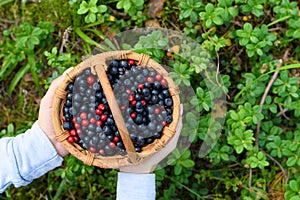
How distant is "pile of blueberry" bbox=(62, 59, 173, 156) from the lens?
2.32 m

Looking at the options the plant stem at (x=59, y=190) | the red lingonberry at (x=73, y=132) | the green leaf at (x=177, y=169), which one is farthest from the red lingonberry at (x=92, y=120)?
the plant stem at (x=59, y=190)

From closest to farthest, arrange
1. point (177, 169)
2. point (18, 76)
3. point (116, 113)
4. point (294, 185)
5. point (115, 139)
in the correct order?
point (116, 113), point (115, 139), point (294, 185), point (177, 169), point (18, 76)

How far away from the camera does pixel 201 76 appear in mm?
2859

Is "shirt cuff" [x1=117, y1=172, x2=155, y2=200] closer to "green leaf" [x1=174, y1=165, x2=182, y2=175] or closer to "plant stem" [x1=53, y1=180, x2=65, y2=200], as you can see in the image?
"green leaf" [x1=174, y1=165, x2=182, y2=175]

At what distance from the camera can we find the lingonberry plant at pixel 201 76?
2736 mm

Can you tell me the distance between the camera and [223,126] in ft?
9.17

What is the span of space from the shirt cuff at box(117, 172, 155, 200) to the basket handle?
6.4 inches

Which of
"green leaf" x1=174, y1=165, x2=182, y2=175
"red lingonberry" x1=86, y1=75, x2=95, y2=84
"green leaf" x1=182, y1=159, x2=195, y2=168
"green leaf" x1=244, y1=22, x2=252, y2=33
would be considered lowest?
"green leaf" x1=174, y1=165, x2=182, y2=175

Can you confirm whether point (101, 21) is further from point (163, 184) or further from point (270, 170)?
point (270, 170)

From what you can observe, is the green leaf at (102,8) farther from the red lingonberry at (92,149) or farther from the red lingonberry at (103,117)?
the red lingonberry at (92,149)

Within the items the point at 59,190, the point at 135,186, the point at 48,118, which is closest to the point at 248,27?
the point at 135,186

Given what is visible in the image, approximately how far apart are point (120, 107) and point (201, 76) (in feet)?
2.37

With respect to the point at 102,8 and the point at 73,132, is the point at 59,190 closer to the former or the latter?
the point at 73,132

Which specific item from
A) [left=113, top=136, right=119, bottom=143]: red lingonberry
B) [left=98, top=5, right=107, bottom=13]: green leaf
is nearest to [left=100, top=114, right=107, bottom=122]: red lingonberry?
[left=113, top=136, right=119, bottom=143]: red lingonberry
